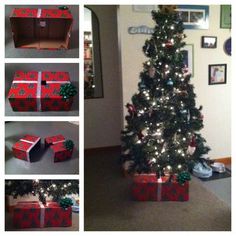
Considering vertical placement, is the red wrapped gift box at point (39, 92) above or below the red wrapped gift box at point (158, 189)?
above

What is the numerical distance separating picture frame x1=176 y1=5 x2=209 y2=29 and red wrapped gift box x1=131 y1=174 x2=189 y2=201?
163 cm

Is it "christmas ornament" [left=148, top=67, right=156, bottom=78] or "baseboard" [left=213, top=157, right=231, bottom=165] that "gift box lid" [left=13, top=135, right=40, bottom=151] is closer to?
"christmas ornament" [left=148, top=67, right=156, bottom=78]

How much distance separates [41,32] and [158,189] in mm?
1815

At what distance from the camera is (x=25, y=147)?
4.72ft

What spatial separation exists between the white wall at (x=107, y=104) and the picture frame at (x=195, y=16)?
1.14 m

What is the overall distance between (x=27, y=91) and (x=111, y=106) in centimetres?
286

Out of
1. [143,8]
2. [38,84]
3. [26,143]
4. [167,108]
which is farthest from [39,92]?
[143,8]

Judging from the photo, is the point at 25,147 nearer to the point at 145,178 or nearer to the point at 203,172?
the point at 145,178

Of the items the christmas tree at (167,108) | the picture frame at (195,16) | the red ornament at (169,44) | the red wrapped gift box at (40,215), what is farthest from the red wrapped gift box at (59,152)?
the picture frame at (195,16)

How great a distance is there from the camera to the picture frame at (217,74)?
3424 mm

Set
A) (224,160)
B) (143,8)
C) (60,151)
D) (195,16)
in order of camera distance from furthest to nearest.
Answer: (224,160), (195,16), (143,8), (60,151)

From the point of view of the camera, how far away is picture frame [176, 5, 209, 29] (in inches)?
126

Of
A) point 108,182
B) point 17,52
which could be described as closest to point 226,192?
point 108,182

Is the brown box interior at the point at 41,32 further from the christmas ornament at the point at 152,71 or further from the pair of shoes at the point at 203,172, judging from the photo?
the pair of shoes at the point at 203,172
